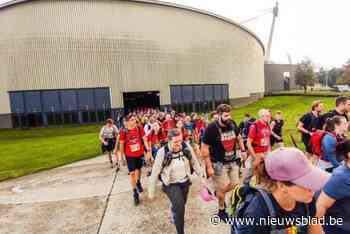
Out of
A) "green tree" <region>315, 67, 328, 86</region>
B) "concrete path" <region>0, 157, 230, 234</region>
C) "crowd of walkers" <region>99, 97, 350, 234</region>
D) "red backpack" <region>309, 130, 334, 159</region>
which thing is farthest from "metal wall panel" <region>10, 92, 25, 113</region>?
"green tree" <region>315, 67, 328, 86</region>

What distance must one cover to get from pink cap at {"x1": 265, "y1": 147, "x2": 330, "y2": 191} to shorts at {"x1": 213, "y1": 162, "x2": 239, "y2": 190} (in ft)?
10.2

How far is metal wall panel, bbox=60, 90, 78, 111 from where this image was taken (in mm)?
30203

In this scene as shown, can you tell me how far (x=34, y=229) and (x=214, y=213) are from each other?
3.35m

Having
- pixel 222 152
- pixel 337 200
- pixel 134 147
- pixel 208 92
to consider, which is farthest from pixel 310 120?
pixel 208 92

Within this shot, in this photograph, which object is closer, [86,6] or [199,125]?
[199,125]

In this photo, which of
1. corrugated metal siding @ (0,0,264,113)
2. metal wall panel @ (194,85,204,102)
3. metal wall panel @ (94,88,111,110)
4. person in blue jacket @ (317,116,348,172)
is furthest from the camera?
metal wall panel @ (194,85,204,102)

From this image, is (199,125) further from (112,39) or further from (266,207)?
(112,39)

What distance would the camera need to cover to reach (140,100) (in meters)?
35.0

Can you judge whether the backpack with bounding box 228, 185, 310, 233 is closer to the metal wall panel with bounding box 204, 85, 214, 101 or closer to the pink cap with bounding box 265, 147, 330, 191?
the pink cap with bounding box 265, 147, 330, 191

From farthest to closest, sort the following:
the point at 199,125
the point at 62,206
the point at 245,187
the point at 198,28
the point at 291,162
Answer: the point at 198,28
the point at 199,125
the point at 62,206
the point at 245,187
the point at 291,162

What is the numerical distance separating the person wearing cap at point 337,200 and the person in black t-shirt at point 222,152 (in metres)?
2.35

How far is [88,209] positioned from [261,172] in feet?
16.3

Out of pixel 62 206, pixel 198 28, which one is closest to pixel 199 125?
pixel 62 206

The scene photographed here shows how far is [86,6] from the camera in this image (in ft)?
101
